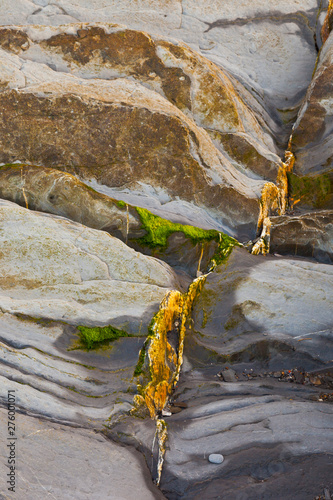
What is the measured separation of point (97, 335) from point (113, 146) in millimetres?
4286

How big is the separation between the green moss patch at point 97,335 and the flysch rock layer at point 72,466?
121cm

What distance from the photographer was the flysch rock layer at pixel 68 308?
5.07 m

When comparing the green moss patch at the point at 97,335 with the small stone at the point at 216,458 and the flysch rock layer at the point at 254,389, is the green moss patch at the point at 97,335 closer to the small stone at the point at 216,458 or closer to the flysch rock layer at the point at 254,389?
the flysch rock layer at the point at 254,389

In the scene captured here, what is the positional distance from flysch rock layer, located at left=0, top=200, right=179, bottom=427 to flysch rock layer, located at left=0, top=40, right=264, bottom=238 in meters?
1.78

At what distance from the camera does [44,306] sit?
5.84m

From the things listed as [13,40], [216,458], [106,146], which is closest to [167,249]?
[106,146]

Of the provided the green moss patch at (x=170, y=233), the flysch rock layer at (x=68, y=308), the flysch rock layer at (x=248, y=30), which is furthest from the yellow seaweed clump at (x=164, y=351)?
the flysch rock layer at (x=248, y=30)

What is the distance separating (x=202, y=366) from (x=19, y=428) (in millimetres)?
2901

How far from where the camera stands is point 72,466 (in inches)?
171

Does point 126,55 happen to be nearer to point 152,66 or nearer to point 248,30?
point 152,66

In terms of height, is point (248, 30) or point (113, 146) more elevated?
point (248, 30)

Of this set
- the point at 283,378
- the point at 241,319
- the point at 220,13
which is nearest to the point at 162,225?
the point at 241,319

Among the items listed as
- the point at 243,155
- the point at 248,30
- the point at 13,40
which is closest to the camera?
the point at 13,40

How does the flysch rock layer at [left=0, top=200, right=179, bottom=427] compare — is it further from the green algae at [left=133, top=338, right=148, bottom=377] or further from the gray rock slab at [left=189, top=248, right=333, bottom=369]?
the gray rock slab at [left=189, top=248, right=333, bottom=369]
